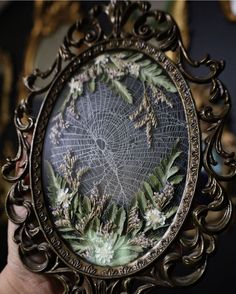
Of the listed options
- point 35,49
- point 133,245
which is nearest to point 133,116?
point 133,245

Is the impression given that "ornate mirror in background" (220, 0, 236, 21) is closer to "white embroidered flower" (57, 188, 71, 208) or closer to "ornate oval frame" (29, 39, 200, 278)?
"ornate oval frame" (29, 39, 200, 278)

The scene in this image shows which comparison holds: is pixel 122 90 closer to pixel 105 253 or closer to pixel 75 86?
pixel 75 86

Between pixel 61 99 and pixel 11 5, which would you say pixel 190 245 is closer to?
pixel 61 99

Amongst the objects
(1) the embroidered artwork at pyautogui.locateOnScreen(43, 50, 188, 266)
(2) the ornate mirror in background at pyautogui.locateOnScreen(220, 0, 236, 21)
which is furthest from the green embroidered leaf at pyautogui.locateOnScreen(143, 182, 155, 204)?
(2) the ornate mirror in background at pyautogui.locateOnScreen(220, 0, 236, 21)

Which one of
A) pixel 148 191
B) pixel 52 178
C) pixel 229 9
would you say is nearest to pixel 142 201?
pixel 148 191

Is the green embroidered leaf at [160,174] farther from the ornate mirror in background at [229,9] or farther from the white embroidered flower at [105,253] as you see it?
the ornate mirror in background at [229,9]
